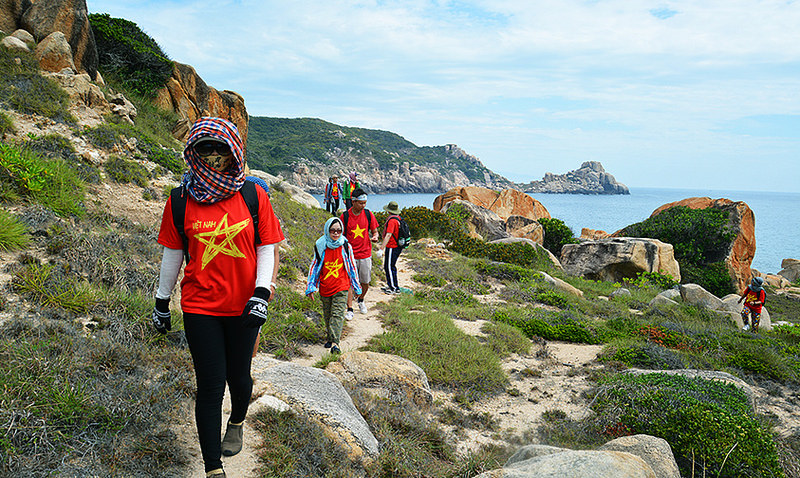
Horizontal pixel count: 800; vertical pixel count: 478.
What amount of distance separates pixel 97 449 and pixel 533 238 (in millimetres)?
21210

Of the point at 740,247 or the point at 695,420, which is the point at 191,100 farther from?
the point at 740,247

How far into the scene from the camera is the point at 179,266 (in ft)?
8.52

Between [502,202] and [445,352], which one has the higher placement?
[502,202]

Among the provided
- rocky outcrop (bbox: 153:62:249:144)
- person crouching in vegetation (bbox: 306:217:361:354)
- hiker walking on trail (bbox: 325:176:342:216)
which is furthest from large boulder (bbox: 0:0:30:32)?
person crouching in vegetation (bbox: 306:217:361:354)

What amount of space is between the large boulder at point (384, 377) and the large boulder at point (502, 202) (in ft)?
70.3

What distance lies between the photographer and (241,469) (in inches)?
111

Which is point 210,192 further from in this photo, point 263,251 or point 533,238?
point 533,238

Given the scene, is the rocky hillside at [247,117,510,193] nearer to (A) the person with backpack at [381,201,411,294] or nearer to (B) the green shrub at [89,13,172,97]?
(B) the green shrub at [89,13,172,97]

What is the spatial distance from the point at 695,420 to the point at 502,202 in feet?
75.5

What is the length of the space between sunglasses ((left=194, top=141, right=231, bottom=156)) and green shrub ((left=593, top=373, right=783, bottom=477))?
14.5 ft

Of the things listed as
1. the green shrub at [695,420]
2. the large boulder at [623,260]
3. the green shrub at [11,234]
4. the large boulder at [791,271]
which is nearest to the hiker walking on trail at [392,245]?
the green shrub at [695,420]

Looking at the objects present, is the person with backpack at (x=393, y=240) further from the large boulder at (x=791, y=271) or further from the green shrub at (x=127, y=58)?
the large boulder at (x=791, y=271)

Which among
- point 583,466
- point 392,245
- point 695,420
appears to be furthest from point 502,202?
point 583,466

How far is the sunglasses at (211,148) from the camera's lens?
2.41 meters
